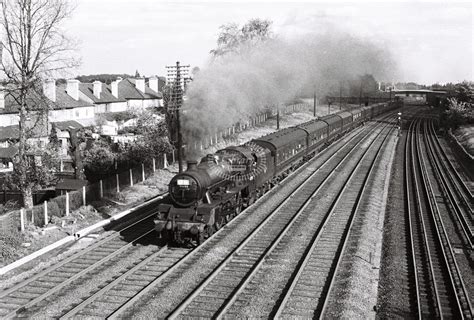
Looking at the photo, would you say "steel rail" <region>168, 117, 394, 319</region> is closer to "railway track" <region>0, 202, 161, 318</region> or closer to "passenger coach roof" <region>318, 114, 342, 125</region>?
"railway track" <region>0, 202, 161, 318</region>

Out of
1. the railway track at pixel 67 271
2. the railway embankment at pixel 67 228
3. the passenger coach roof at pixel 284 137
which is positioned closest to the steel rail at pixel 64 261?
the railway track at pixel 67 271

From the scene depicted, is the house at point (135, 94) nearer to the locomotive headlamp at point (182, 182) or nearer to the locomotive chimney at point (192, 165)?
the locomotive chimney at point (192, 165)

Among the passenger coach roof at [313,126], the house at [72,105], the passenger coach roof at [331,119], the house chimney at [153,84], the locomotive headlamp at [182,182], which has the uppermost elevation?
the house chimney at [153,84]

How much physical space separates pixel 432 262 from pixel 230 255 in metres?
6.74

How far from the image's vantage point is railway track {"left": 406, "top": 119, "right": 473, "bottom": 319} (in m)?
12.6

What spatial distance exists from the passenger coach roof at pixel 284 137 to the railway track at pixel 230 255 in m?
2.75

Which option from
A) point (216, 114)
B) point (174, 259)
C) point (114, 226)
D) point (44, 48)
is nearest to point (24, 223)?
point (114, 226)

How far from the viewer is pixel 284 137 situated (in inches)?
1174

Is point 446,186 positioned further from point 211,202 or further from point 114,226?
point 114,226

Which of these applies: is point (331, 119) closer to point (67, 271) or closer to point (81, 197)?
point (81, 197)

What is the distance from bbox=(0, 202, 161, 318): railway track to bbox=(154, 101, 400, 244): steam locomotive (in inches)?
61.3

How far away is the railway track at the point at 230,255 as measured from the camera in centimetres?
1260

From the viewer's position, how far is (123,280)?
14242mm

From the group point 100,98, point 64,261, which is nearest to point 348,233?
point 64,261
